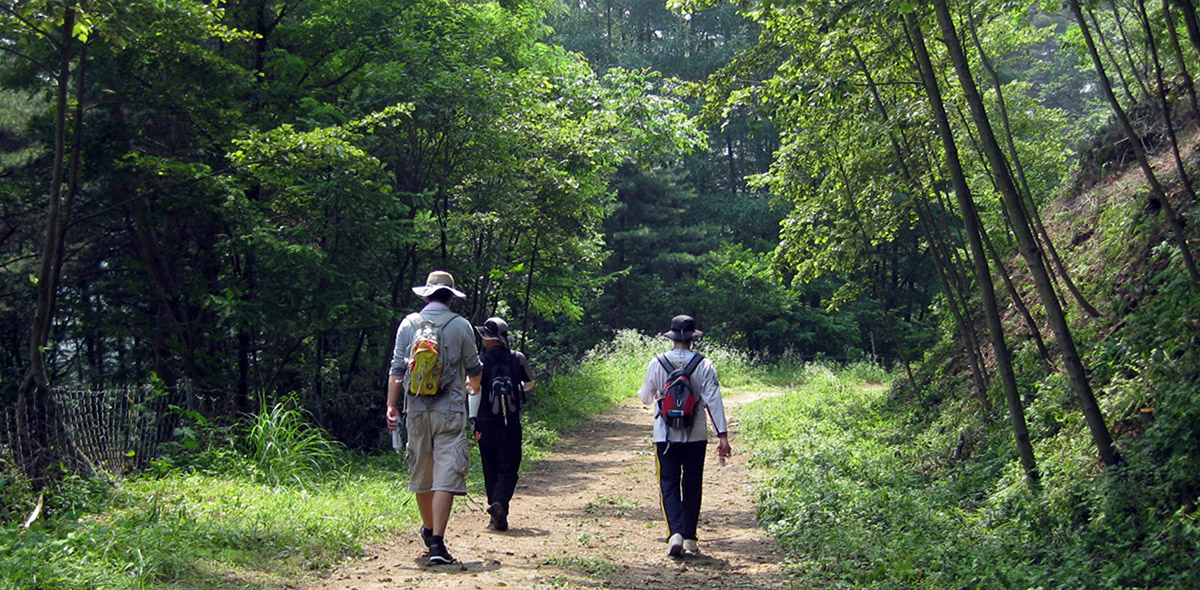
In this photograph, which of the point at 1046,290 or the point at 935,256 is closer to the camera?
the point at 1046,290

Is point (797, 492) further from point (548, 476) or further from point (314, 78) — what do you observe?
point (314, 78)

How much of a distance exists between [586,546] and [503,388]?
1.62 meters

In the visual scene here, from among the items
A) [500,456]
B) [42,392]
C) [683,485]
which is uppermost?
[42,392]

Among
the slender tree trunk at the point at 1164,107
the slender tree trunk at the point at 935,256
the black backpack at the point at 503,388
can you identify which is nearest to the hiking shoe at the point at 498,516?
the black backpack at the point at 503,388

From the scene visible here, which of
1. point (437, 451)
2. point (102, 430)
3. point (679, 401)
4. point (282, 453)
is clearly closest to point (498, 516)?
point (437, 451)

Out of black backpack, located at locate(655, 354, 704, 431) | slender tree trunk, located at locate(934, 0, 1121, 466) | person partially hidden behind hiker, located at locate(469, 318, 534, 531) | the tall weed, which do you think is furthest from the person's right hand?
slender tree trunk, located at locate(934, 0, 1121, 466)

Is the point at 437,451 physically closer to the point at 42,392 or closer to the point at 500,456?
the point at 500,456

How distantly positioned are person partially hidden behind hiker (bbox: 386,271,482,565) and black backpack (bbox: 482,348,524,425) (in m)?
1.47

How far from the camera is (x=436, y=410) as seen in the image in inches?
271

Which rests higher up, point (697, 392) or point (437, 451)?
point (697, 392)

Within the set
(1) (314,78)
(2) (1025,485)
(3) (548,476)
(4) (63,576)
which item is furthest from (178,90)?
(2) (1025,485)

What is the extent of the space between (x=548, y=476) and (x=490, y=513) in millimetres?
3953

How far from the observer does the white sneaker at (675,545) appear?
7.14 m

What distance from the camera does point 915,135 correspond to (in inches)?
424
